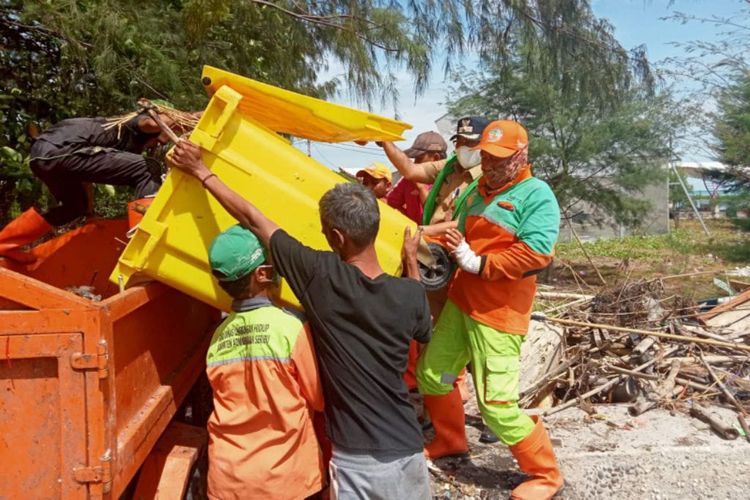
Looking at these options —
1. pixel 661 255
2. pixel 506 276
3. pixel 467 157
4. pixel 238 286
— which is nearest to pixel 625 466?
pixel 506 276

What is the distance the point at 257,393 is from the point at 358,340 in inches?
14.9

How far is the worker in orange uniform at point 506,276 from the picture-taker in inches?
109

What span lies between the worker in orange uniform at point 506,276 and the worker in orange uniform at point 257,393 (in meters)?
1.01

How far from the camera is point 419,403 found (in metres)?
4.08

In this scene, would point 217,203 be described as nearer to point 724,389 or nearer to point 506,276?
point 506,276

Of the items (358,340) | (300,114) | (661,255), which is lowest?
(661,255)

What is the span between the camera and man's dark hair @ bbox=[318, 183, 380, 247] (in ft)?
6.84

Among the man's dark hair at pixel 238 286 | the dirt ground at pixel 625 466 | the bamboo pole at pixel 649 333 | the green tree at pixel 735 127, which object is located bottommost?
the dirt ground at pixel 625 466

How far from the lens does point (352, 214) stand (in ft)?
6.83

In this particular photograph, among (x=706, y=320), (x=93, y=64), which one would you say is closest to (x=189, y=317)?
(x=93, y=64)

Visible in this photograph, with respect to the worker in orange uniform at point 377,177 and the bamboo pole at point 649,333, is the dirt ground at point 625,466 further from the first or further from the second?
the worker in orange uniform at point 377,177

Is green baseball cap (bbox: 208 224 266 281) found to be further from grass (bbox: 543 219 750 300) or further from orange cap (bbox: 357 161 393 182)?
grass (bbox: 543 219 750 300)

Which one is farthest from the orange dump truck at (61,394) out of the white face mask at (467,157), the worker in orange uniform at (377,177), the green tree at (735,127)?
the green tree at (735,127)

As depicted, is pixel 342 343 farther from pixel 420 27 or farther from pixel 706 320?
pixel 706 320
